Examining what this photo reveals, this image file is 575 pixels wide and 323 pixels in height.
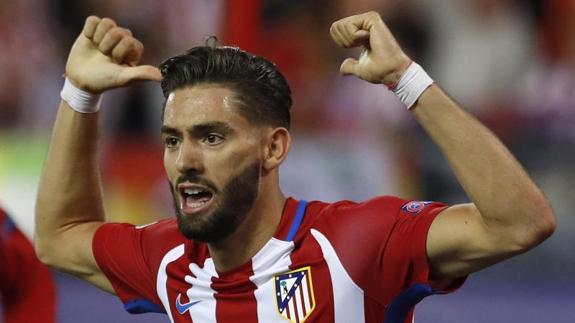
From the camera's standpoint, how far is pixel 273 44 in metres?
6.64

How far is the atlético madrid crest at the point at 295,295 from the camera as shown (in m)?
3.12

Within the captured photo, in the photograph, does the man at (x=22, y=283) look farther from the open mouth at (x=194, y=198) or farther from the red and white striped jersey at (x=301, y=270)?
the open mouth at (x=194, y=198)

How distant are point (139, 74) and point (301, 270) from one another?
0.69 meters

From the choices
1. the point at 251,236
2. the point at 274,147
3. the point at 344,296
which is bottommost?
the point at 344,296

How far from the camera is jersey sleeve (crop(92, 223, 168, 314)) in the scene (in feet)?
11.3

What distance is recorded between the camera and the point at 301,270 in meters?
3.15

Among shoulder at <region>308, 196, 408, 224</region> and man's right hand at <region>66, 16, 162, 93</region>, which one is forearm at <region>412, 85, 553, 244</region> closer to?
shoulder at <region>308, 196, 408, 224</region>

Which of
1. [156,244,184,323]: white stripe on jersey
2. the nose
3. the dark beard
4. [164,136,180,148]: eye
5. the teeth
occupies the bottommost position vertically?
[156,244,184,323]: white stripe on jersey

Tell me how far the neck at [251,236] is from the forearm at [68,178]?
1.65ft

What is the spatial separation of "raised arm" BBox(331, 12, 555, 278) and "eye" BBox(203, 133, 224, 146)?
1.30 ft

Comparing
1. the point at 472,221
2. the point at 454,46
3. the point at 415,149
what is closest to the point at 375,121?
the point at 415,149

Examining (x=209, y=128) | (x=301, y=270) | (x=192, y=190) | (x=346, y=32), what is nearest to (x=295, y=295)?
(x=301, y=270)

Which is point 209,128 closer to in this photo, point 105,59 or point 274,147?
point 274,147

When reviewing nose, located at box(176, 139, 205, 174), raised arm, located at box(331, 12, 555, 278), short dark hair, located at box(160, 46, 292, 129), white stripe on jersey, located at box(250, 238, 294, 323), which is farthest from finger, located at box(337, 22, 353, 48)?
white stripe on jersey, located at box(250, 238, 294, 323)
